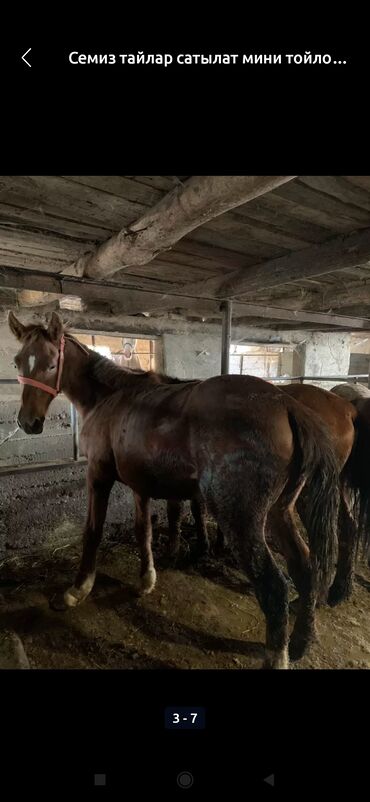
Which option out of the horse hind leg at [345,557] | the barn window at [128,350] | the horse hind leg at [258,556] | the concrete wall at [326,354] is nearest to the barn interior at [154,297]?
the horse hind leg at [345,557]

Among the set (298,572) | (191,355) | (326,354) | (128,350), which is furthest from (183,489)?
(326,354)

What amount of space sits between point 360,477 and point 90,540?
2215 mm

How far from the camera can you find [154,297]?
305cm

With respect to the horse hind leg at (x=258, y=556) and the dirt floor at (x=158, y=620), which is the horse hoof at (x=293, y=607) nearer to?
the dirt floor at (x=158, y=620)

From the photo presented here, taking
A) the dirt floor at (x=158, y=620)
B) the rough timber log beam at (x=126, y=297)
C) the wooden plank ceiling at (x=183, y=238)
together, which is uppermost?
the wooden plank ceiling at (x=183, y=238)

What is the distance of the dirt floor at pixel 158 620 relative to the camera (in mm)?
1995

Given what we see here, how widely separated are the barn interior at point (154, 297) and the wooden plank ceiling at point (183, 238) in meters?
0.01

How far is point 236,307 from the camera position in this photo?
3.65 metres

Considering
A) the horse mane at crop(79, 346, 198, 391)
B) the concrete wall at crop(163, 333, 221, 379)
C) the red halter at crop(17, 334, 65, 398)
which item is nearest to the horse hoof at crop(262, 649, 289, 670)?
the horse mane at crop(79, 346, 198, 391)

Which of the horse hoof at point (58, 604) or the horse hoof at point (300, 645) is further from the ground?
the horse hoof at point (300, 645)

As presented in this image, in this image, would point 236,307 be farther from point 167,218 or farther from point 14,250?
point 14,250

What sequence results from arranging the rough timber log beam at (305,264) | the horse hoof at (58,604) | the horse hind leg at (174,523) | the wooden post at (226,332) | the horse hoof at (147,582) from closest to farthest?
the rough timber log beam at (305,264)
the horse hoof at (58,604)
the horse hoof at (147,582)
the horse hind leg at (174,523)
the wooden post at (226,332)

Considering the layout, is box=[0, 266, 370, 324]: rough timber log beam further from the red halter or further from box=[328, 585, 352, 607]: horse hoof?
box=[328, 585, 352, 607]: horse hoof

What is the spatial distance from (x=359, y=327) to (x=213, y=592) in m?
4.10
